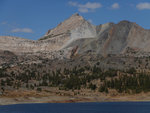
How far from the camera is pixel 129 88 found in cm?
18888

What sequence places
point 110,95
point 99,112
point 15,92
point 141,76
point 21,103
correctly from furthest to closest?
point 141,76 < point 110,95 < point 15,92 < point 21,103 < point 99,112

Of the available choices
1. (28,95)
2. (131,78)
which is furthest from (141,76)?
(28,95)

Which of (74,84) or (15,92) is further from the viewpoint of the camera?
(74,84)

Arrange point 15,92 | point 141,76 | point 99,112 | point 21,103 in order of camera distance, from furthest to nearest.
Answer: point 141,76, point 15,92, point 21,103, point 99,112

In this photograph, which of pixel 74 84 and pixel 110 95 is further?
pixel 74 84

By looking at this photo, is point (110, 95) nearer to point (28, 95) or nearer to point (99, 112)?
point (28, 95)

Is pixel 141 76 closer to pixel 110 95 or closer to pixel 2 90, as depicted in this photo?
pixel 110 95

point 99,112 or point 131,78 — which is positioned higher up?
point 131,78

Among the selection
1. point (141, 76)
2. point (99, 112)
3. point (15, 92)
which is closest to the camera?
point (99, 112)

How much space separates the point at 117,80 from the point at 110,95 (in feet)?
40.3

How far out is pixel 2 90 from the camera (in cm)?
17400

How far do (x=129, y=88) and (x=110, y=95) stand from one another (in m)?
10.8

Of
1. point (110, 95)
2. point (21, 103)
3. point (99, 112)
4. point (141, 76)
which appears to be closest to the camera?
point (99, 112)

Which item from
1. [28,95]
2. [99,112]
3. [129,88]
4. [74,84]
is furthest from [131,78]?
[99,112]
